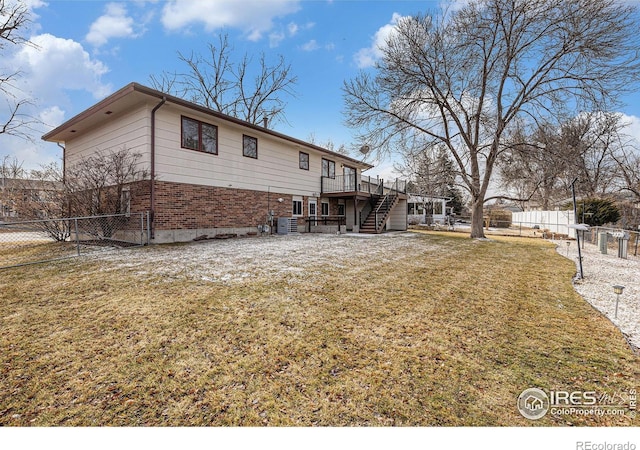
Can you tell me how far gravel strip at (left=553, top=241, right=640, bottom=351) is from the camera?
3.73 m

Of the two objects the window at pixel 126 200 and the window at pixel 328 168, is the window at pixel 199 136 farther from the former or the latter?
the window at pixel 328 168

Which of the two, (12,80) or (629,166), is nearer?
(12,80)

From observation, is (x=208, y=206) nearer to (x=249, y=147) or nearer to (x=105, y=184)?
(x=105, y=184)

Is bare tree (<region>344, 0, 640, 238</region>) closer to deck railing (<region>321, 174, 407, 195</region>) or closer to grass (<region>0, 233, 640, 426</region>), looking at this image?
deck railing (<region>321, 174, 407, 195</region>)

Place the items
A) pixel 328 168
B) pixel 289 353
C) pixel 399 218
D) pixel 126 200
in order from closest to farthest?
pixel 289 353 < pixel 126 200 < pixel 328 168 < pixel 399 218

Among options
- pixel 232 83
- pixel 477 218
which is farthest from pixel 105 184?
pixel 477 218

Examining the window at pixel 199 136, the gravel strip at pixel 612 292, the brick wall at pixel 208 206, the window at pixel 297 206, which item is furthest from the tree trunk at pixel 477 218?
the window at pixel 199 136

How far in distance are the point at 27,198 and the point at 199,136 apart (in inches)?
241

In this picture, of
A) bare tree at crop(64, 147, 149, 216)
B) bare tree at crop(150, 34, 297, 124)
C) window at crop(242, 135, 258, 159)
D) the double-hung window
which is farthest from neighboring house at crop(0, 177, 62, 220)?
bare tree at crop(150, 34, 297, 124)

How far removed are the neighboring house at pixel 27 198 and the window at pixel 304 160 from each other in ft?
34.1

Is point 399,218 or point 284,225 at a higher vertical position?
point 399,218

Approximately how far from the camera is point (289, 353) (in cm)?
267

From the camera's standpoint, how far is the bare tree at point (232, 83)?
21734 mm

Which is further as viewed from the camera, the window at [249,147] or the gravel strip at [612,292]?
the window at [249,147]
